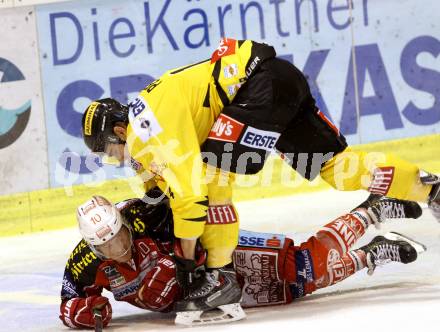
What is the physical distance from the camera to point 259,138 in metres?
4.46

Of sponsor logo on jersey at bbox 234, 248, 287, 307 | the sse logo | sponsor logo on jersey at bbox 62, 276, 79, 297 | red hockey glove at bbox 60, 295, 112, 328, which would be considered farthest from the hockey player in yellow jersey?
the sse logo

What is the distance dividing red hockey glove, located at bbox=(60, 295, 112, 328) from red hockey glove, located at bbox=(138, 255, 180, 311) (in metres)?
0.16

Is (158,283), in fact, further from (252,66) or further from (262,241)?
(252,66)

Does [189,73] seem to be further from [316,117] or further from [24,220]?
[24,220]

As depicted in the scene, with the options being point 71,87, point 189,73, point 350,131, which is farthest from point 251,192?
point 189,73

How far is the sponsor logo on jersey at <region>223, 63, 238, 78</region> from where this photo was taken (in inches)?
177

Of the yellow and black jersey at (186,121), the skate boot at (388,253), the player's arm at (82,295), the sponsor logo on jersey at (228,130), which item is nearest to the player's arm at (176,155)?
the yellow and black jersey at (186,121)

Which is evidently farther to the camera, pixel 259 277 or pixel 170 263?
pixel 259 277

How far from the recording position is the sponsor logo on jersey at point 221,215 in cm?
432

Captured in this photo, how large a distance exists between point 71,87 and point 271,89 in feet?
9.43

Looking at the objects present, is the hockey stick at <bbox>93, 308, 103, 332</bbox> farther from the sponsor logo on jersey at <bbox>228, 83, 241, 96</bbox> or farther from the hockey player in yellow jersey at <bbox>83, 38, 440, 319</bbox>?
the sponsor logo on jersey at <bbox>228, 83, 241, 96</bbox>

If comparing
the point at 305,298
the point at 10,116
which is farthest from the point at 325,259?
the point at 10,116

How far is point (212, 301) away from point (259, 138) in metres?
0.74

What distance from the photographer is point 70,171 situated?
23.2 ft
